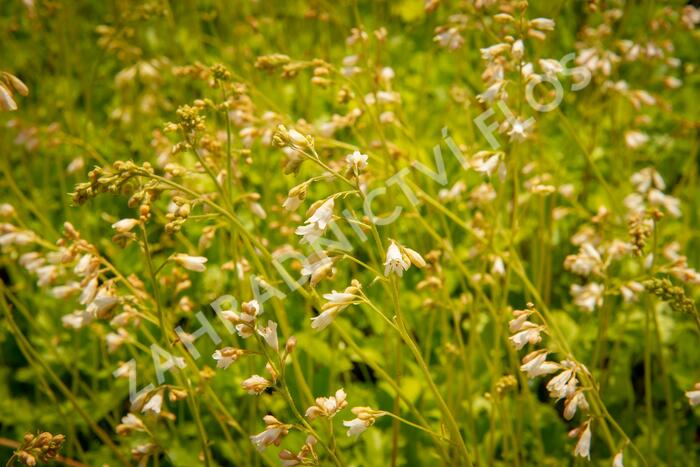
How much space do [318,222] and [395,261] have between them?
0.22m

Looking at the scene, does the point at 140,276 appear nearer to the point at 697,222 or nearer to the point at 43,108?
the point at 43,108

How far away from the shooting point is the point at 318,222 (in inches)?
72.2

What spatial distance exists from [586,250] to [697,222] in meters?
1.63

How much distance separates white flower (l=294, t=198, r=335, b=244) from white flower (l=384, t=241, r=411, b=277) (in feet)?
0.57

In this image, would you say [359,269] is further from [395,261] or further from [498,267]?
[395,261]

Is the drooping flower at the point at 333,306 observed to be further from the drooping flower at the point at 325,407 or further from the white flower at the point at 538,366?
the white flower at the point at 538,366

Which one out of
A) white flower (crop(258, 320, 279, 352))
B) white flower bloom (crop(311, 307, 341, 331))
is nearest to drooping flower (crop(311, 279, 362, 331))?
white flower bloom (crop(311, 307, 341, 331))

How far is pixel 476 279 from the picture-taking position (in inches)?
110

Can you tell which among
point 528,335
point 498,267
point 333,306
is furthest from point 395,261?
point 498,267

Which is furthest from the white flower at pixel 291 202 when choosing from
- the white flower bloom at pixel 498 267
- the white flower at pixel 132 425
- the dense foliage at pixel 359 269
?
the white flower bloom at pixel 498 267

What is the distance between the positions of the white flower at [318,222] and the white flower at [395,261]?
0.18m

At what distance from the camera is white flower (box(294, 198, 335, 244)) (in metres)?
1.83

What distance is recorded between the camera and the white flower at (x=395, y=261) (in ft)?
5.90

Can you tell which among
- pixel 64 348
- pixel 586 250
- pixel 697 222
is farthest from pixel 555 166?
pixel 64 348
